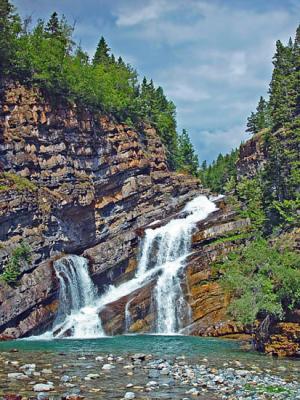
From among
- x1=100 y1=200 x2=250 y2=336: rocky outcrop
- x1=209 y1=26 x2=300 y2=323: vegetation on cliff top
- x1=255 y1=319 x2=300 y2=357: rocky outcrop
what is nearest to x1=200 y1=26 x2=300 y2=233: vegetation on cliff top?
x1=209 y1=26 x2=300 y2=323: vegetation on cliff top

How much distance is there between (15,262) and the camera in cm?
4506

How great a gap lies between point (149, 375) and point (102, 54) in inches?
3174

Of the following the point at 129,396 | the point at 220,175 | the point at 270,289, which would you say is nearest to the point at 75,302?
the point at 270,289

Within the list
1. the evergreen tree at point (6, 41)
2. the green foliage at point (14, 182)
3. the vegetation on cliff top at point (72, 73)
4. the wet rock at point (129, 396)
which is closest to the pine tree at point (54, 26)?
the vegetation on cliff top at point (72, 73)

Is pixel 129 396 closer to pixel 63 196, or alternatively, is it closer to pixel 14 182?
pixel 14 182

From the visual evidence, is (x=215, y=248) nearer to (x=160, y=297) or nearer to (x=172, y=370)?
(x=160, y=297)

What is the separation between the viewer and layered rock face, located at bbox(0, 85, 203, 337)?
4638 centimetres

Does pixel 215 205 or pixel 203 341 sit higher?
pixel 215 205

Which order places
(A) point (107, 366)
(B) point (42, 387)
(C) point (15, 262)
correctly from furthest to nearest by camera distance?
(C) point (15, 262) → (A) point (107, 366) → (B) point (42, 387)

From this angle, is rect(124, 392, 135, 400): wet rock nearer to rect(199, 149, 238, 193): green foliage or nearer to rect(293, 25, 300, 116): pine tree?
rect(293, 25, 300, 116): pine tree

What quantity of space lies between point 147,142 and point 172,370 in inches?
2272

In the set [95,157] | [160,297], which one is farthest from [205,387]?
[95,157]

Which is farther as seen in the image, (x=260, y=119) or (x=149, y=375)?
(x=260, y=119)

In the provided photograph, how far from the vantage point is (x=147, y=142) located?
249 ft
